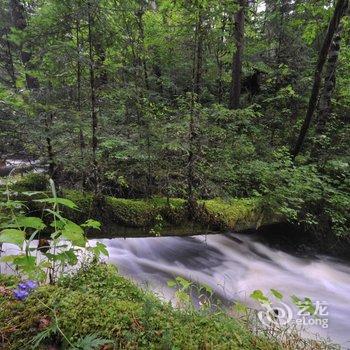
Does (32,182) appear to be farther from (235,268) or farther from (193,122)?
(235,268)

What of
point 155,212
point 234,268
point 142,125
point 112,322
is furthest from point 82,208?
point 112,322

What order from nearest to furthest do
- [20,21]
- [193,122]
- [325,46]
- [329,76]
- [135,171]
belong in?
[193,122] → [135,171] → [325,46] → [329,76] → [20,21]

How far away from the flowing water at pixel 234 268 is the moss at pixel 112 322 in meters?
2.59

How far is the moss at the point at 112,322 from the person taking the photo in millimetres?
1738

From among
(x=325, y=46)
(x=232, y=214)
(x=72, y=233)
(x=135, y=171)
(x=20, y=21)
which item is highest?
(x=20, y=21)

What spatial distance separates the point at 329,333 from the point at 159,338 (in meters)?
3.44

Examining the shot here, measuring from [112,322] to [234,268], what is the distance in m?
4.36

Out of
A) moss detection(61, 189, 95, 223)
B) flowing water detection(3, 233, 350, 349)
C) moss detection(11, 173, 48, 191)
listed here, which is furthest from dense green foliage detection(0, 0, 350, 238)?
flowing water detection(3, 233, 350, 349)

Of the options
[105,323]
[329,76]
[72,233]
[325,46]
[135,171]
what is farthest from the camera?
[329,76]

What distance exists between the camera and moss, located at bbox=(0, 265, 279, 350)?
1738mm

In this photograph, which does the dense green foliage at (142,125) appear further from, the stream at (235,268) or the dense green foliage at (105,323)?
the dense green foliage at (105,323)

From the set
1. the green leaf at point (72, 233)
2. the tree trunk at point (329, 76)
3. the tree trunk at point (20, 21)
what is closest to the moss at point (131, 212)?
the green leaf at point (72, 233)

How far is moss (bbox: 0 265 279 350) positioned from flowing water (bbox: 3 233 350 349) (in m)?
2.59

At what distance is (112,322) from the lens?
185 centimetres
